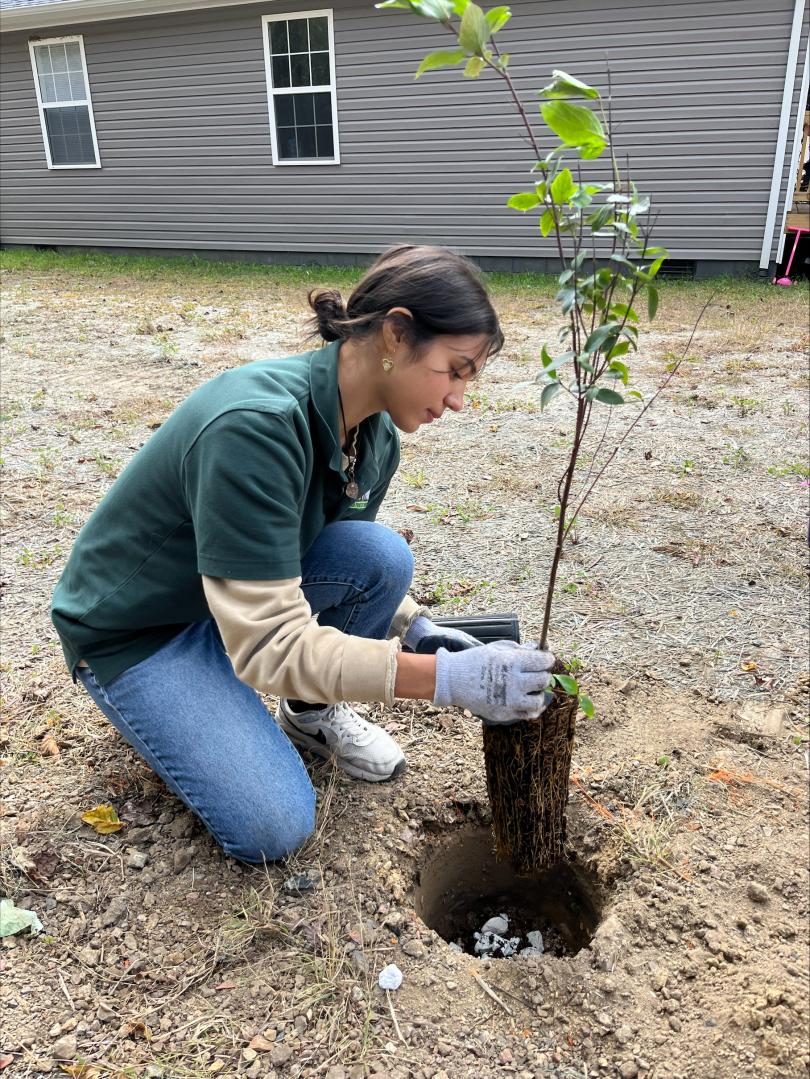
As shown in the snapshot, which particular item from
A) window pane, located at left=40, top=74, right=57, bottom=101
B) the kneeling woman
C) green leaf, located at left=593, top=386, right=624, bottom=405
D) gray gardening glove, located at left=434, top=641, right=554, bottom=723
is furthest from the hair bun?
window pane, located at left=40, top=74, right=57, bottom=101

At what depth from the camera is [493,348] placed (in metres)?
1.79

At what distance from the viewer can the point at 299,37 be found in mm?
9898

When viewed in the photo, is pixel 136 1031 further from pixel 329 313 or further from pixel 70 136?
pixel 70 136

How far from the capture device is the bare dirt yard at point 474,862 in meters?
Answer: 1.59

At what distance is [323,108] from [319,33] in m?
0.77

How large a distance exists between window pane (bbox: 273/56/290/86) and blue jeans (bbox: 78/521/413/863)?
32.5 ft

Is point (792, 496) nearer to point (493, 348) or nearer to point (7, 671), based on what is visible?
point (493, 348)

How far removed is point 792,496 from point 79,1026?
338 cm

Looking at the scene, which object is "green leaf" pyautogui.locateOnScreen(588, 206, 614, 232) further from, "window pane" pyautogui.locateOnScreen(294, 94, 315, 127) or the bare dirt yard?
"window pane" pyautogui.locateOnScreen(294, 94, 315, 127)

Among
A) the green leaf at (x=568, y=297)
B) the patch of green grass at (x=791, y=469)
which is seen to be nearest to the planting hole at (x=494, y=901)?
the green leaf at (x=568, y=297)

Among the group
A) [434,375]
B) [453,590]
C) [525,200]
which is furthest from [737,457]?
[525,200]

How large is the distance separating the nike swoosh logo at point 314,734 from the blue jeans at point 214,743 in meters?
0.21

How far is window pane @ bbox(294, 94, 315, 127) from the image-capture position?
10078mm

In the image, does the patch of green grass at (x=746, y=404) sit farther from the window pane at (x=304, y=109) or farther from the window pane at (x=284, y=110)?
the window pane at (x=284, y=110)
